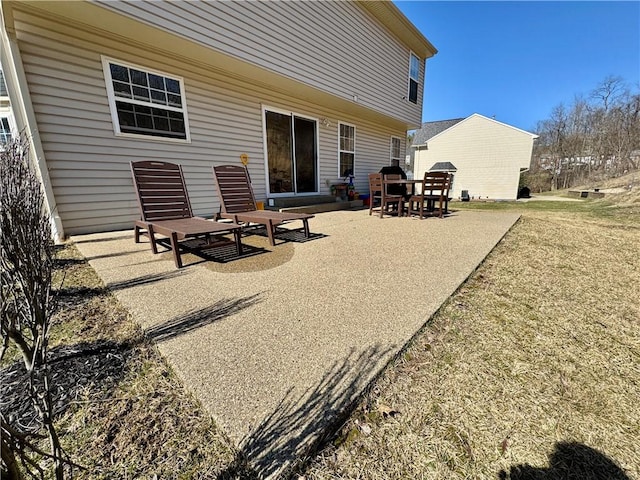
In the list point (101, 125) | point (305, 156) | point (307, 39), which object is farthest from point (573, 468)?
point (305, 156)

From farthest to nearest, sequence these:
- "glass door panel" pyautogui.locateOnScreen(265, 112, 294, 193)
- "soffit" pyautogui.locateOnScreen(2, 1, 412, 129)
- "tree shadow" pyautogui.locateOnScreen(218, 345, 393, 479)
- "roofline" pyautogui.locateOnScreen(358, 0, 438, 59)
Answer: "roofline" pyautogui.locateOnScreen(358, 0, 438, 59)
"glass door panel" pyautogui.locateOnScreen(265, 112, 294, 193)
"soffit" pyautogui.locateOnScreen(2, 1, 412, 129)
"tree shadow" pyautogui.locateOnScreen(218, 345, 393, 479)

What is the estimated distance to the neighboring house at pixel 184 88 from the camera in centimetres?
386

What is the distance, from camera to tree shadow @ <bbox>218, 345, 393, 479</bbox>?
1.01 metres

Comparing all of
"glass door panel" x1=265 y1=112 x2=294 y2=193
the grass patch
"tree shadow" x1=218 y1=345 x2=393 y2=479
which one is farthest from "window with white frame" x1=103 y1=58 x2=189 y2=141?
"tree shadow" x1=218 y1=345 x2=393 y2=479

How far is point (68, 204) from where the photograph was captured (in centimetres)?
425

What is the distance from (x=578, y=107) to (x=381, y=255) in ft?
114

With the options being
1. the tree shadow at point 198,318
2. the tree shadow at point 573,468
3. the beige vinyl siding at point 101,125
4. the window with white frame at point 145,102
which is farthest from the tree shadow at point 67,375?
the window with white frame at point 145,102

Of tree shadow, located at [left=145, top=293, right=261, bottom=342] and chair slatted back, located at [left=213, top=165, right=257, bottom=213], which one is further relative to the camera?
chair slatted back, located at [left=213, top=165, right=257, bottom=213]

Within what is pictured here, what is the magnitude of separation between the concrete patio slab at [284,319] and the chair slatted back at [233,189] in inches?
47.4

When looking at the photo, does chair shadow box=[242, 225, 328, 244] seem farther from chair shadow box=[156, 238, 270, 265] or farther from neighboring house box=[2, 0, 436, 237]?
neighboring house box=[2, 0, 436, 237]

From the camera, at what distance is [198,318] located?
6.66 ft

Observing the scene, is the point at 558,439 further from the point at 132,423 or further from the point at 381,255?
the point at 381,255

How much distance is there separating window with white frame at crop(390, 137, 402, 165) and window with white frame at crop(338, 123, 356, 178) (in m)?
2.98

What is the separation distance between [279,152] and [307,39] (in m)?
2.68
